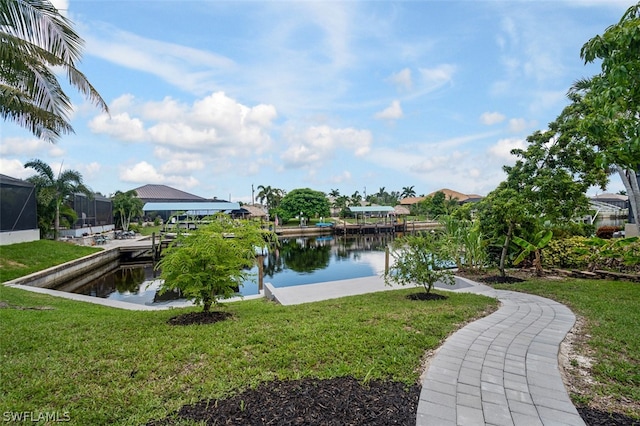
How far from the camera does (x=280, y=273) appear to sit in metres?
16.6

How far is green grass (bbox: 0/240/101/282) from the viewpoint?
11.0 meters

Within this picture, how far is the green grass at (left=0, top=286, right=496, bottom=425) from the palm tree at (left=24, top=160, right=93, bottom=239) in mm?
15230

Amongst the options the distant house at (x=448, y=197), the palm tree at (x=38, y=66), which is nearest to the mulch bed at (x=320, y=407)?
the palm tree at (x=38, y=66)

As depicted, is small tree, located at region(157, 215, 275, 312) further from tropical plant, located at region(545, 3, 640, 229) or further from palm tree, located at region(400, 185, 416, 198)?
palm tree, located at region(400, 185, 416, 198)

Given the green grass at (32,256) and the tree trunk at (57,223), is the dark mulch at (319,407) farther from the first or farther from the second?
the tree trunk at (57,223)

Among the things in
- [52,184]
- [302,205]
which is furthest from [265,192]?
[52,184]

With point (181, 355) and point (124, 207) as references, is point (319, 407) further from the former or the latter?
point (124, 207)

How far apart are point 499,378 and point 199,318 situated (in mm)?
3904

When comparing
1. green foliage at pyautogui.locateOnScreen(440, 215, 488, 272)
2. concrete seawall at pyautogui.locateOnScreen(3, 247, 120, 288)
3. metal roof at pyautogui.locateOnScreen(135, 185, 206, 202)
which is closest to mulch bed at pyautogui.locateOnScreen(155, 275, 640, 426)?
green foliage at pyautogui.locateOnScreen(440, 215, 488, 272)

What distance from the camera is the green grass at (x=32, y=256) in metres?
11.0

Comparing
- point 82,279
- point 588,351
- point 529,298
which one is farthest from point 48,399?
point 82,279

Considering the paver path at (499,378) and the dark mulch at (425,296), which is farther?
the dark mulch at (425,296)

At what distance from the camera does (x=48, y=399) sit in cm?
267

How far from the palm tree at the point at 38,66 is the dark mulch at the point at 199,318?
14.1 feet
